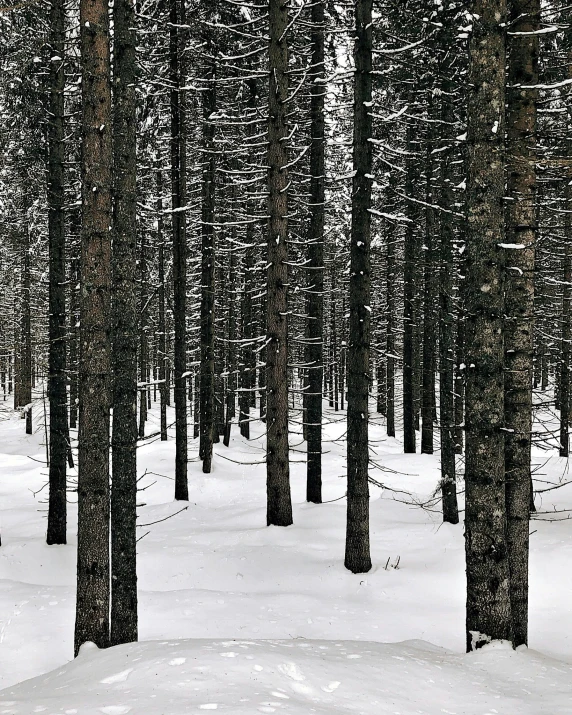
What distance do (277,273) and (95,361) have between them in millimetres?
6069

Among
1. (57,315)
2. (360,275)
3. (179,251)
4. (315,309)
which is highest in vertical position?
(179,251)

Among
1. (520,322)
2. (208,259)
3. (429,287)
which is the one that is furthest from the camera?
(208,259)

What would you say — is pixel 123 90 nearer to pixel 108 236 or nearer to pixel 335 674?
pixel 108 236

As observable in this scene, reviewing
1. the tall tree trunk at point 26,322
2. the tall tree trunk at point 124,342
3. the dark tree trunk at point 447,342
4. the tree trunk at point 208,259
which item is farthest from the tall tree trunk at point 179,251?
the tall tree trunk at point 26,322

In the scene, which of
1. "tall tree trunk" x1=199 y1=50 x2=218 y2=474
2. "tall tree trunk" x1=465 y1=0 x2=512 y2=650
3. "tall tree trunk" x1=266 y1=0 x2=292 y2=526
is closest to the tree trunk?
"tall tree trunk" x1=199 y1=50 x2=218 y2=474

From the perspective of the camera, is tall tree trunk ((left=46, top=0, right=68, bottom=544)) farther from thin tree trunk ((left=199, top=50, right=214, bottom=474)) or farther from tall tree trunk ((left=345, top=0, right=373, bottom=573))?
tall tree trunk ((left=345, top=0, right=373, bottom=573))

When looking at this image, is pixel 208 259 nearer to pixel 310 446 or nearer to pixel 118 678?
pixel 310 446

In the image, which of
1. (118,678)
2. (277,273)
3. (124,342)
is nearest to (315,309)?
(277,273)

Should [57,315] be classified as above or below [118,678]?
above

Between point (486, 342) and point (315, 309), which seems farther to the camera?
point (315, 309)

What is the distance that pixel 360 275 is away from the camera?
10.1m

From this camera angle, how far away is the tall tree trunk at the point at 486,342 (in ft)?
19.4

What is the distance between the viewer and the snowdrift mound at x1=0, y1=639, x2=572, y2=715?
4132 mm

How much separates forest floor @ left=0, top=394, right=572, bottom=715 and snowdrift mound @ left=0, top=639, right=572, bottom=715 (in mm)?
19
